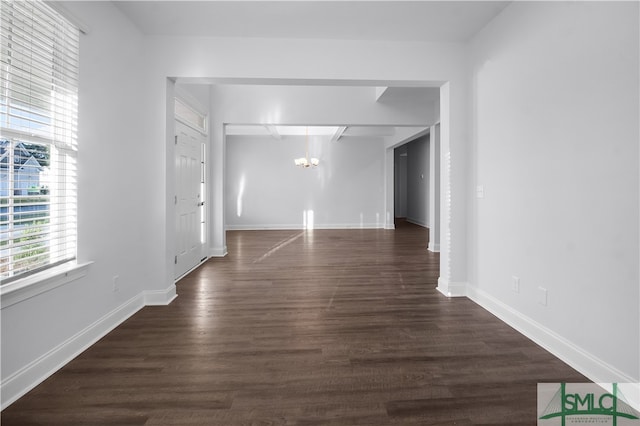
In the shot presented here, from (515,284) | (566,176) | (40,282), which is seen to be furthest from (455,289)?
(40,282)

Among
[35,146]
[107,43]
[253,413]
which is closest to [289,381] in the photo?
[253,413]

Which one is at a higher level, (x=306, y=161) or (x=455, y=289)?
(x=306, y=161)

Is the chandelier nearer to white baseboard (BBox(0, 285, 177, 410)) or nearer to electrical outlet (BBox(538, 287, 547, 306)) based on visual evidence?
white baseboard (BBox(0, 285, 177, 410))

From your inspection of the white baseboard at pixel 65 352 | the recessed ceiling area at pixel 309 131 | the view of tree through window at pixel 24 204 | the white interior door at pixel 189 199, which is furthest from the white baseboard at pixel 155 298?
the recessed ceiling area at pixel 309 131

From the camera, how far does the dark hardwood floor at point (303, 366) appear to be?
5.78ft

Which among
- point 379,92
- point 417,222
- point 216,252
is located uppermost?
point 379,92

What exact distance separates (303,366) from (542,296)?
1.82m

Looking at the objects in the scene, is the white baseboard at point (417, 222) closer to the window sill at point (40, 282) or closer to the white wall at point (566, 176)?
the white wall at point (566, 176)

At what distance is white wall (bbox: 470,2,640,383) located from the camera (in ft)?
6.20

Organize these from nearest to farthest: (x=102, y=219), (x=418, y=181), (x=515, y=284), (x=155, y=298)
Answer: (x=102, y=219) < (x=515, y=284) < (x=155, y=298) < (x=418, y=181)

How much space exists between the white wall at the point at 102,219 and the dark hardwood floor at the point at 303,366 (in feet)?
0.52

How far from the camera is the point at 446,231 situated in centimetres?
378

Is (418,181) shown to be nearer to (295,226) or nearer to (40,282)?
(295,226)

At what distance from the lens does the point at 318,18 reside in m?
3.09
